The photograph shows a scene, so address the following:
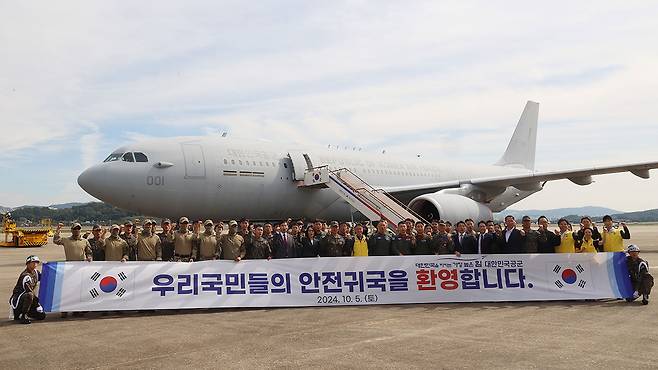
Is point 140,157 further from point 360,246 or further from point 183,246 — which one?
point 360,246

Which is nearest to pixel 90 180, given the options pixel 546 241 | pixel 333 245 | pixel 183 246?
pixel 183 246

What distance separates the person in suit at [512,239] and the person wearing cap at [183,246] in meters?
5.59

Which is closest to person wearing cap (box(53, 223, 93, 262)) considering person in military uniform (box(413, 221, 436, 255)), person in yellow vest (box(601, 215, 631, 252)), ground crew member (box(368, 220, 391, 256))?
ground crew member (box(368, 220, 391, 256))

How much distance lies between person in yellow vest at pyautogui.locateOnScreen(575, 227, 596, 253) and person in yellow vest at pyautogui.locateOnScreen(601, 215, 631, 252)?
266 millimetres

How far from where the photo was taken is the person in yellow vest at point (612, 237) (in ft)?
33.1

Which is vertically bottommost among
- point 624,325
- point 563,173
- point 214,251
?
point 624,325

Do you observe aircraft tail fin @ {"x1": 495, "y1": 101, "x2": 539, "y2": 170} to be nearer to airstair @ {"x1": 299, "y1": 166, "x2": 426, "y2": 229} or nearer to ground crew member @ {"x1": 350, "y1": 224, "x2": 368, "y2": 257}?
airstair @ {"x1": 299, "y1": 166, "x2": 426, "y2": 229}

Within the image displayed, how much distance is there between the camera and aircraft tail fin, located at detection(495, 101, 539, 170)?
36375mm

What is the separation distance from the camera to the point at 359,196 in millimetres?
18156

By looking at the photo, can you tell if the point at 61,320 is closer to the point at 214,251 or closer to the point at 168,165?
the point at 214,251

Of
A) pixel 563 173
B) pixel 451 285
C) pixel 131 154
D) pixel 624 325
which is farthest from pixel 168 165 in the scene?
pixel 563 173

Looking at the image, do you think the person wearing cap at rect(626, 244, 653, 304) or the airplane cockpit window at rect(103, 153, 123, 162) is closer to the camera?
the person wearing cap at rect(626, 244, 653, 304)

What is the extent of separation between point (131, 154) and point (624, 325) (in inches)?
533

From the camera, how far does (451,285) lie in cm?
949
